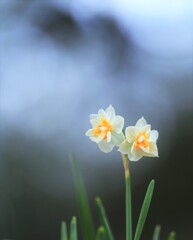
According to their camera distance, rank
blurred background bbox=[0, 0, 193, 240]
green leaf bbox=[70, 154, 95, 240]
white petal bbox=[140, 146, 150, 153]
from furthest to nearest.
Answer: blurred background bbox=[0, 0, 193, 240] < green leaf bbox=[70, 154, 95, 240] < white petal bbox=[140, 146, 150, 153]

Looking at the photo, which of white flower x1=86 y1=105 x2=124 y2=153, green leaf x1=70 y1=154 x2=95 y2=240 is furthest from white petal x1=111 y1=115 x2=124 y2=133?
green leaf x1=70 y1=154 x2=95 y2=240

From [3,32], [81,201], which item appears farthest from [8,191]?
[81,201]

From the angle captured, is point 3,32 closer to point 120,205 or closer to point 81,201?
point 120,205

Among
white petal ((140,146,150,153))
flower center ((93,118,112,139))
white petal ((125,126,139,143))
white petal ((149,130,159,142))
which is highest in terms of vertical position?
flower center ((93,118,112,139))

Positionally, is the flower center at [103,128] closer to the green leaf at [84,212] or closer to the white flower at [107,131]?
the white flower at [107,131]

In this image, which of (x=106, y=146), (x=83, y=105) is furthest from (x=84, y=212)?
(x=83, y=105)

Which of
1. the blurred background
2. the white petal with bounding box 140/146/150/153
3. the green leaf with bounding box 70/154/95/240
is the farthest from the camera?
the blurred background

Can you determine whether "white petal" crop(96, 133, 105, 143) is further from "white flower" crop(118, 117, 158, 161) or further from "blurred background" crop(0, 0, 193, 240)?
"blurred background" crop(0, 0, 193, 240)
